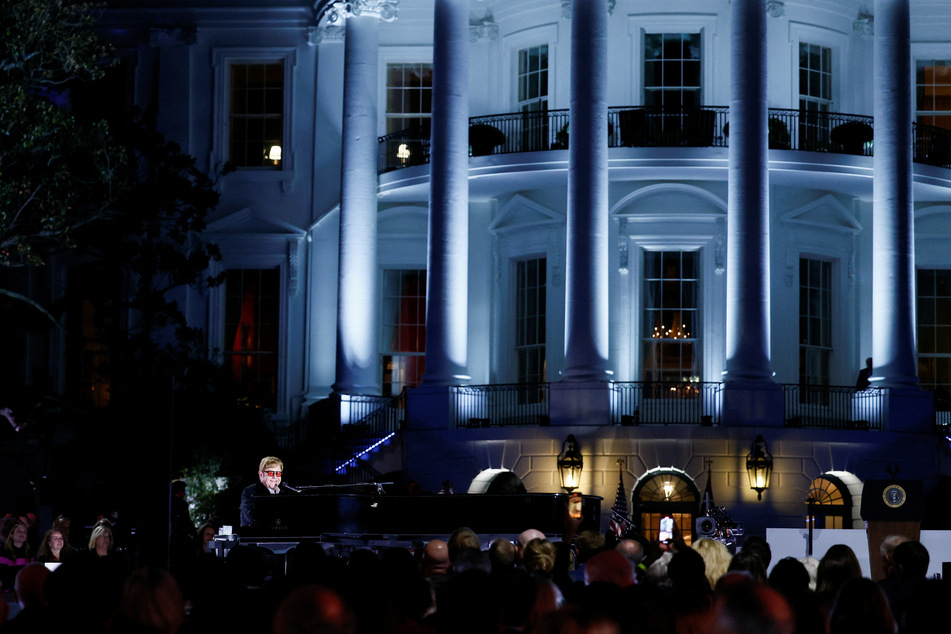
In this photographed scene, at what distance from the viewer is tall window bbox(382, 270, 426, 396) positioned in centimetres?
3238

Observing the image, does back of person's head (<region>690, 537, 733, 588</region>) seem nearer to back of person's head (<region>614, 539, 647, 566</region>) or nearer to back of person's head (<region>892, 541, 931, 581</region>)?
back of person's head (<region>614, 539, 647, 566</region>)

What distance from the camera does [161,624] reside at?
20.0 ft

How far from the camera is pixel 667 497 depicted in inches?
1069

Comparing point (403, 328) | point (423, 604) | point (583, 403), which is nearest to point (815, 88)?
point (583, 403)

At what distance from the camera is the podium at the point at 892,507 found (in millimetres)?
16625

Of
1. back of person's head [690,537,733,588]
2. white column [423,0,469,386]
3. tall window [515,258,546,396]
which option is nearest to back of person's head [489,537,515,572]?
back of person's head [690,537,733,588]

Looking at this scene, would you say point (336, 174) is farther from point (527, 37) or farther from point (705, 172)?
point (705, 172)

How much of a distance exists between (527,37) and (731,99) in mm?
5866

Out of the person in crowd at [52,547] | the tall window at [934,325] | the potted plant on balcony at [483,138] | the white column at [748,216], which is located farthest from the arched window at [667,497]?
the person in crowd at [52,547]

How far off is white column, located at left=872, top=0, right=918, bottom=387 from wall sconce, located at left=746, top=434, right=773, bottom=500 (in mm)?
3086

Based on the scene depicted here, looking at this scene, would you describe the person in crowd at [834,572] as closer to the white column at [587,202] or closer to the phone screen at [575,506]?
the phone screen at [575,506]

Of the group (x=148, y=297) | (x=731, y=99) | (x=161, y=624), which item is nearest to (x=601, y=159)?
(x=731, y=99)

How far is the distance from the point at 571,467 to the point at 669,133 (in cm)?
769

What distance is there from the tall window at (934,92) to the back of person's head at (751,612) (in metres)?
28.8
